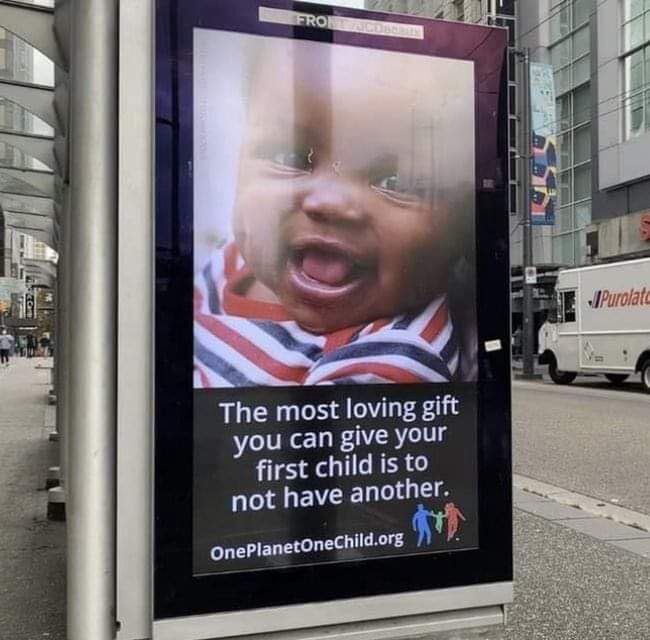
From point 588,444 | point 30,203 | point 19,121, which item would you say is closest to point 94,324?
point 19,121

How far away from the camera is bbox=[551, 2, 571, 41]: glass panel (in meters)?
32.3

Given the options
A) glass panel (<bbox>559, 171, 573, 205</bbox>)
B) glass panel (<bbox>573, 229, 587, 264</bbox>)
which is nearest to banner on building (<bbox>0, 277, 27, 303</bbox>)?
glass panel (<bbox>559, 171, 573, 205</bbox>)

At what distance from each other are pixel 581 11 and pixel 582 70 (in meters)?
2.22

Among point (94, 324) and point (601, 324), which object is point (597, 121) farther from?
point (94, 324)

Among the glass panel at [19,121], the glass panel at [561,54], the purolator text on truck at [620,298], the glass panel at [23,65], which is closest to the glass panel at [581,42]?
the glass panel at [561,54]

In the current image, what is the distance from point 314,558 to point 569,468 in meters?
6.28

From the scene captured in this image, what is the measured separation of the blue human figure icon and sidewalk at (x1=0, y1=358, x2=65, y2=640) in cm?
190

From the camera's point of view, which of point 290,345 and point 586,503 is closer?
point 290,345

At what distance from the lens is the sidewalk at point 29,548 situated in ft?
13.2

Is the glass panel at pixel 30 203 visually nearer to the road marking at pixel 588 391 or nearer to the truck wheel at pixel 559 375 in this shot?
the road marking at pixel 588 391

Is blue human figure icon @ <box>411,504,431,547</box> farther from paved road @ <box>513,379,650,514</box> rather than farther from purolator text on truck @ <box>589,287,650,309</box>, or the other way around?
purolator text on truck @ <box>589,287,650,309</box>

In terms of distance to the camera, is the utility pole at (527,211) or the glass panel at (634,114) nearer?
the utility pole at (527,211)

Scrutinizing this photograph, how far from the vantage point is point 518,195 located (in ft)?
96.8

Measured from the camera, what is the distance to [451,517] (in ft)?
9.90
